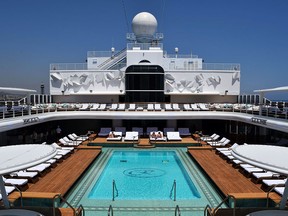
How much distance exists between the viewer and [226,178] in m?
8.30

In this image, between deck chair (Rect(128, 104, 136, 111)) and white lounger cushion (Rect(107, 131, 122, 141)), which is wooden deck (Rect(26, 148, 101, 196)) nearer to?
white lounger cushion (Rect(107, 131, 122, 141))

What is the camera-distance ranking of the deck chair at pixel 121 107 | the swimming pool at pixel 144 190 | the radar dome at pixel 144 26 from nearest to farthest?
the swimming pool at pixel 144 190
the deck chair at pixel 121 107
the radar dome at pixel 144 26

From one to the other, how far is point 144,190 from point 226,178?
89.4 inches

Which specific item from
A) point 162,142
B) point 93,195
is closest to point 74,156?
point 93,195

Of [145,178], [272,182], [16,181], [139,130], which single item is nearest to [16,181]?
[16,181]

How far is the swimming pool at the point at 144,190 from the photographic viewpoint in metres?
6.55

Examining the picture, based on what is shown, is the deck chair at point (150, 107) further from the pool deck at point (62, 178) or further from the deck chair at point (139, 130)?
the pool deck at point (62, 178)

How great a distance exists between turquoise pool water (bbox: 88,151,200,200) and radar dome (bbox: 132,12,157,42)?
11.8m

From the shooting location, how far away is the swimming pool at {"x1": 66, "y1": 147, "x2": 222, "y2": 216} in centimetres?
655

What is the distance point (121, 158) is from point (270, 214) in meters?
7.57

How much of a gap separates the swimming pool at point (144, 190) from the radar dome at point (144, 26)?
41.1 feet

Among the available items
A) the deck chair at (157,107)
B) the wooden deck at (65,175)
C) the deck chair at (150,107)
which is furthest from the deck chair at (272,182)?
the deck chair at (150,107)

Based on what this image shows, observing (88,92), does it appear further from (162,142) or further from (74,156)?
(74,156)

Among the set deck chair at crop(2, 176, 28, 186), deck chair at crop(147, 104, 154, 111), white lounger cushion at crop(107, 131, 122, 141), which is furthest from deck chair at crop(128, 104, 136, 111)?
deck chair at crop(2, 176, 28, 186)
